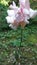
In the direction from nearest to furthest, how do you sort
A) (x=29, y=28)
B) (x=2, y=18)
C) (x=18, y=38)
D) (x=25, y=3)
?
(x=25, y=3), (x=18, y=38), (x=29, y=28), (x=2, y=18)

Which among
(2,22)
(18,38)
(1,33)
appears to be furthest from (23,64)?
(2,22)

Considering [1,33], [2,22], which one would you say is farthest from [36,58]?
[2,22]

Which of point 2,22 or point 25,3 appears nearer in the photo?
point 25,3

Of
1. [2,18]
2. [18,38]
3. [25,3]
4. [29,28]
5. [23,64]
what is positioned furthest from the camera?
[2,18]

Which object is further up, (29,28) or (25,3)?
(25,3)

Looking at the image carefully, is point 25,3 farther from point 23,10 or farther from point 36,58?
point 36,58

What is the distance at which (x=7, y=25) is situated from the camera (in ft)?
10.4

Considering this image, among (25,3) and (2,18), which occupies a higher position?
(25,3)

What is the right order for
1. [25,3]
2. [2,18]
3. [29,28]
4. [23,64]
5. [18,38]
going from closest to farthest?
[23,64], [25,3], [18,38], [29,28], [2,18]

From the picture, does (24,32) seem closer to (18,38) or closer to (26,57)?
(18,38)

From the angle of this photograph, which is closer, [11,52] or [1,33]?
[11,52]

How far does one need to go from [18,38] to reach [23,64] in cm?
48

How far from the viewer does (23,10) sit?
2549mm

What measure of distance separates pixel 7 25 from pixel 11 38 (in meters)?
0.32
